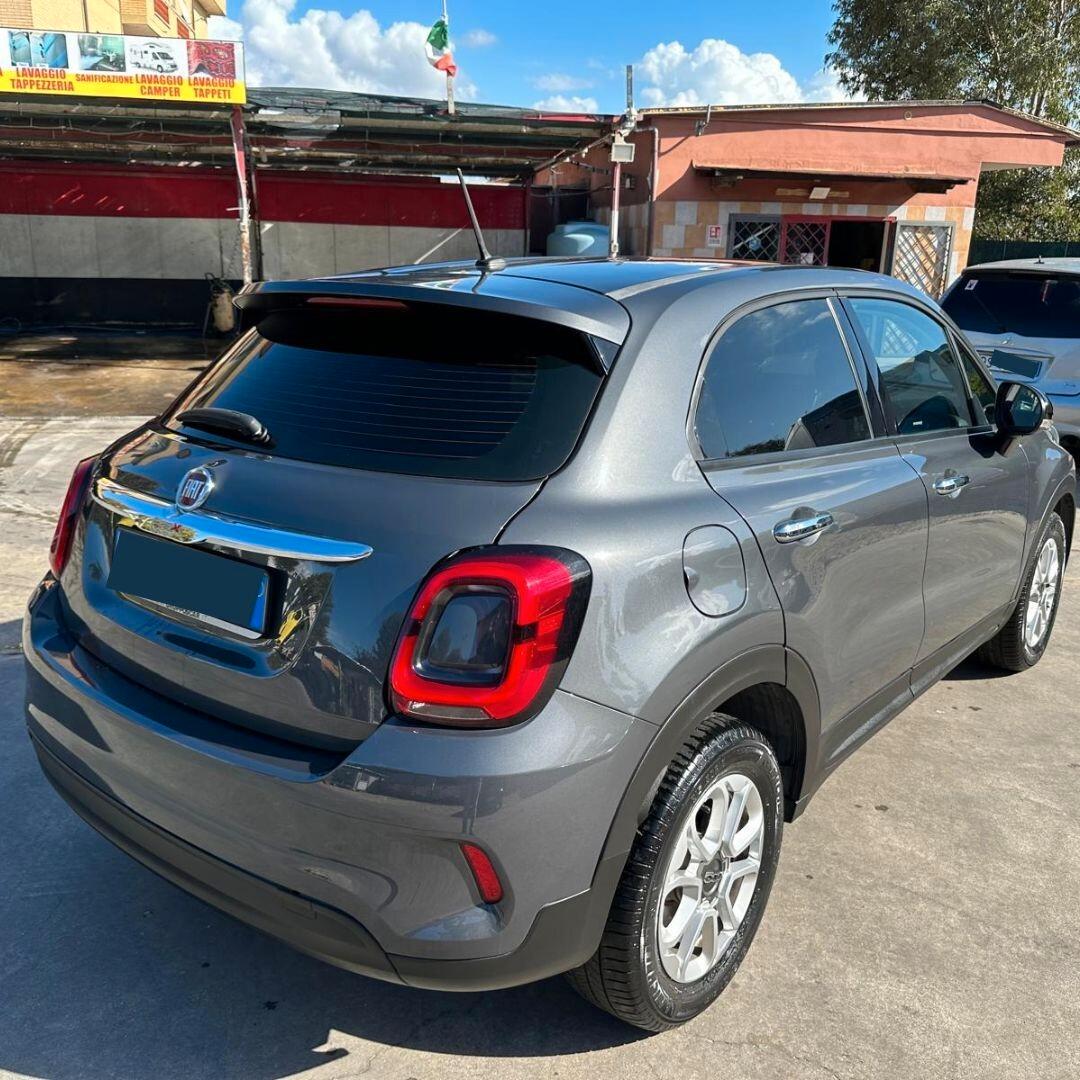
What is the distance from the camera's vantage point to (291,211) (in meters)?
18.3

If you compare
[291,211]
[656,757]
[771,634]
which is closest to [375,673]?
[656,757]

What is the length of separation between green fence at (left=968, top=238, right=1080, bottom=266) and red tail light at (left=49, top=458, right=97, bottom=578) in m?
18.4

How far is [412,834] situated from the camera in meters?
1.83

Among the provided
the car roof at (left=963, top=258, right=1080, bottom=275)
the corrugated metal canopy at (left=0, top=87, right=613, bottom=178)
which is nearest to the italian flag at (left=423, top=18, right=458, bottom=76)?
the corrugated metal canopy at (left=0, top=87, right=613, bottom=178)

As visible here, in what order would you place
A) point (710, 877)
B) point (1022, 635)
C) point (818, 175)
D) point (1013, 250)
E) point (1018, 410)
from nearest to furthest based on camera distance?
point (710, 877), point (1018, 410), point (1022, 635), point (818, 175), point (1013, 250)

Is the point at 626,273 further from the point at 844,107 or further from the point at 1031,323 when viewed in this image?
the point at 844,107

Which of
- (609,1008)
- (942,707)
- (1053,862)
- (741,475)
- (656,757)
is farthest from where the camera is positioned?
(942,707)

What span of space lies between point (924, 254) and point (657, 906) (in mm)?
16737

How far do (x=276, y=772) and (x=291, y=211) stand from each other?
17978 millimetres

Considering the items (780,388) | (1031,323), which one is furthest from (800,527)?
(1031,323)

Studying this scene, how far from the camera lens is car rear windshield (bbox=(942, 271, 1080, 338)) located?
24.1 feet

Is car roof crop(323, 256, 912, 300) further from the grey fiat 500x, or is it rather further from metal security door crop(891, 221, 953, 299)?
metal security door crop(891, 221, 953, 299)

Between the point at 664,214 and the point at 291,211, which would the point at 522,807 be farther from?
the point at 291,211

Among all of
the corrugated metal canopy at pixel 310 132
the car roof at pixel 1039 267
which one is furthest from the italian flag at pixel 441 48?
the car roof at pixel 1039 267
